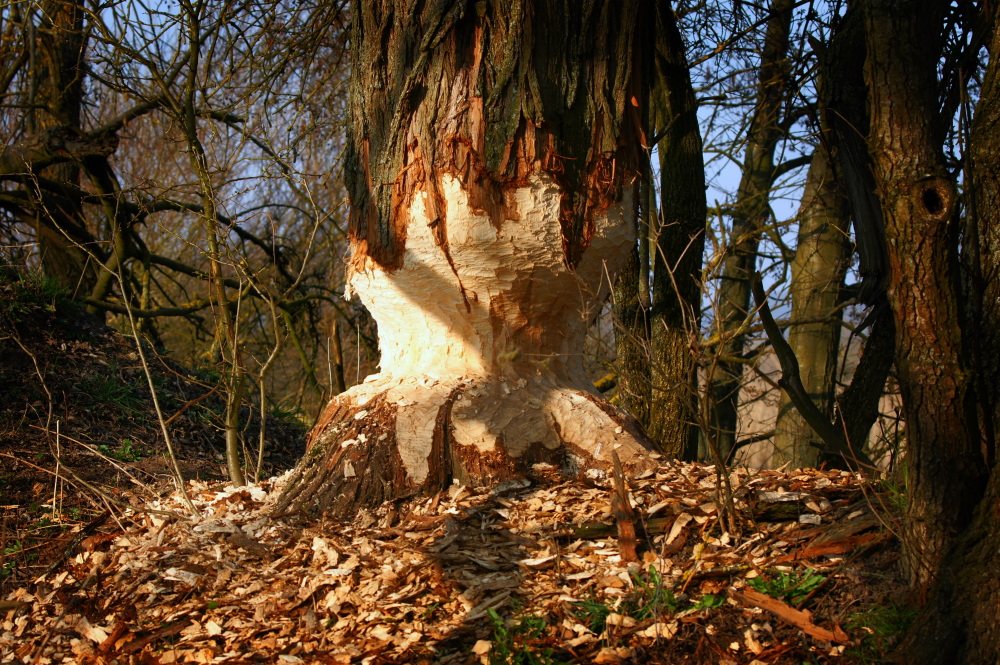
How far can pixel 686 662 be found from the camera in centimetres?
230

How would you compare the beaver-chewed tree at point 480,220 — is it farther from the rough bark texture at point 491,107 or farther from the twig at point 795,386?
the twig at point 795,386

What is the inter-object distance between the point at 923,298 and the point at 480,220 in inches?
70.5

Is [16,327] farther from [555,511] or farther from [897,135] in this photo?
[897,135]

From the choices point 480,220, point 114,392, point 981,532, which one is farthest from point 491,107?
point 114,392

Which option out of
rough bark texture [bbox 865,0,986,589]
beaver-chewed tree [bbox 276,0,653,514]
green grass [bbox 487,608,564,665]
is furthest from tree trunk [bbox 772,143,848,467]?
green grass [bbox 487,608,564,665]

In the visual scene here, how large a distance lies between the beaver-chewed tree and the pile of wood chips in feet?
0.85

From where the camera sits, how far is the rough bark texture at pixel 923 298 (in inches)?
85.0

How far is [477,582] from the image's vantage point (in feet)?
8.98

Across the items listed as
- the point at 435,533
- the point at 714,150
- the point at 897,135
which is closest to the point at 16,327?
the point at 435,533

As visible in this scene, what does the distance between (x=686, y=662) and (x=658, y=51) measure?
4.06 metres

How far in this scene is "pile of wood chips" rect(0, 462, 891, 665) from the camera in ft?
7.92

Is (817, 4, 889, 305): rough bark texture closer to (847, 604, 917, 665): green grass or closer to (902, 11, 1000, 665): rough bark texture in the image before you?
(902, 11, 1000, 665): rough bark texture

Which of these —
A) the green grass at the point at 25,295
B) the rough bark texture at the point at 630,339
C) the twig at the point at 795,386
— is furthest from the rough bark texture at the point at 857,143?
the green grass at the point at 25,295

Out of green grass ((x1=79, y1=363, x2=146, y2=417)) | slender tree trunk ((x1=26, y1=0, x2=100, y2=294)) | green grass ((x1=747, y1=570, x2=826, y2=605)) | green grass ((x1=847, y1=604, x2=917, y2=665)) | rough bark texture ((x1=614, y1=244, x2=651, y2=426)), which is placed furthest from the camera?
slender tree trunk ((x1=26, y1=0, x2=100, y2=294))
